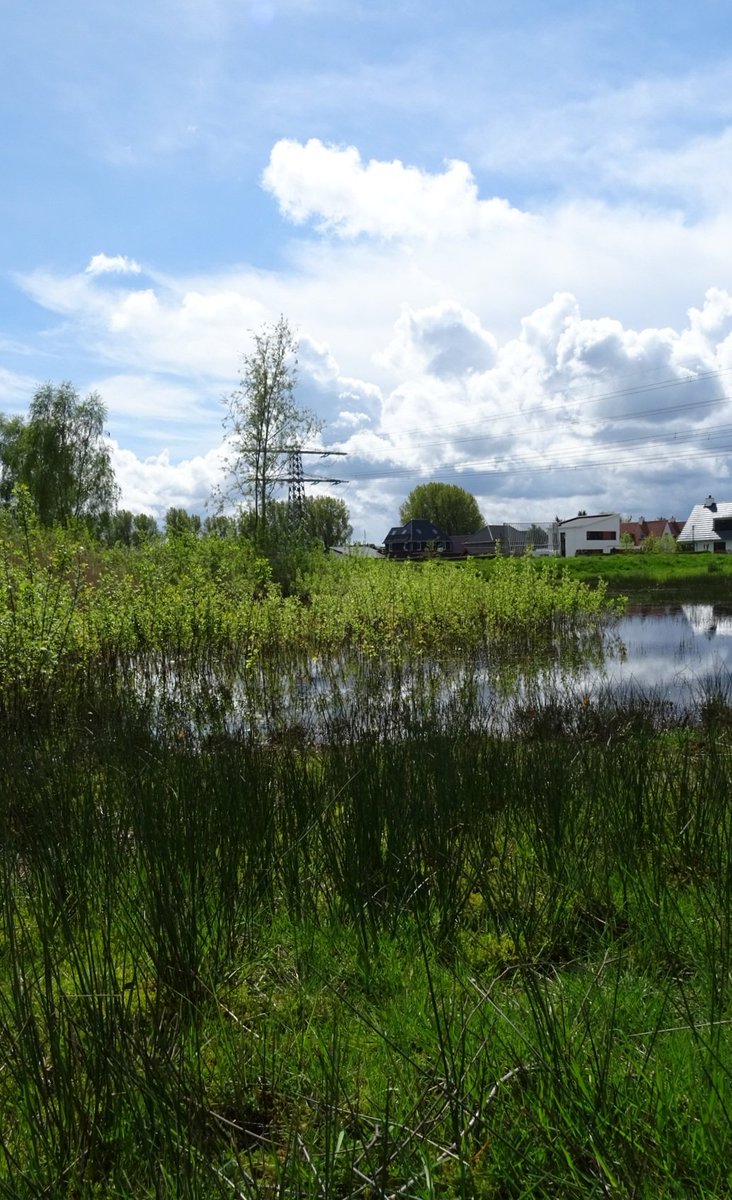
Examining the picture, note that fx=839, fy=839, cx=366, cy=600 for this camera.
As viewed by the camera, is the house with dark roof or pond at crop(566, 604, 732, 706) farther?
the house with dark roof

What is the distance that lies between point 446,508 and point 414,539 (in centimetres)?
1054

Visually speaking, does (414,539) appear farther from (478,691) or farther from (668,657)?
(478,691)

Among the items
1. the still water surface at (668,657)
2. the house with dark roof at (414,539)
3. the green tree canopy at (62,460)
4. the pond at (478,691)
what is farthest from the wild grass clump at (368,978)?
the house with dark roof at (414,539)

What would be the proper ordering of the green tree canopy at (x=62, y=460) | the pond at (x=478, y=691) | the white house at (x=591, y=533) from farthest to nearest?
the white house at (x=591, y=533), the green tree canopy at (x=62, y=460), the pond at (x=478, y=691)

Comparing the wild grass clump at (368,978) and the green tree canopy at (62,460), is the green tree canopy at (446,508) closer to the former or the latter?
the green tree canopy at (62,460)

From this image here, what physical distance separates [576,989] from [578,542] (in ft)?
291

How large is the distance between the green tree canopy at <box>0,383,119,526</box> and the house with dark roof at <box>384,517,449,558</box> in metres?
44.7

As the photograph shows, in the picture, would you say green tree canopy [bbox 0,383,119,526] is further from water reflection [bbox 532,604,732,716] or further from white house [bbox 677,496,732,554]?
white house [bbox 677,496,732,554]

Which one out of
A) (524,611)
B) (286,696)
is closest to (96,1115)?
(286,696)

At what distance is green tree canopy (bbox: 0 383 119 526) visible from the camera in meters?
36.9

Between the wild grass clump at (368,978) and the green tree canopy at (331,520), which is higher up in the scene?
the green tree canopy at (331,520)

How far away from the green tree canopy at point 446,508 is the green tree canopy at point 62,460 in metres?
54.5

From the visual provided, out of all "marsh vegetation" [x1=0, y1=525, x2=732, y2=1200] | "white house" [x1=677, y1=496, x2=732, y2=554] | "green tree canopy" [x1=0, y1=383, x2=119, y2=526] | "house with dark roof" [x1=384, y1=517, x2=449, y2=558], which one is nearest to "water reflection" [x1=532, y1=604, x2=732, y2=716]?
"marsh vegetation" [x1=0, y1=525, x2=732, y2=1200]

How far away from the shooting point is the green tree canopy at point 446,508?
93312mm
